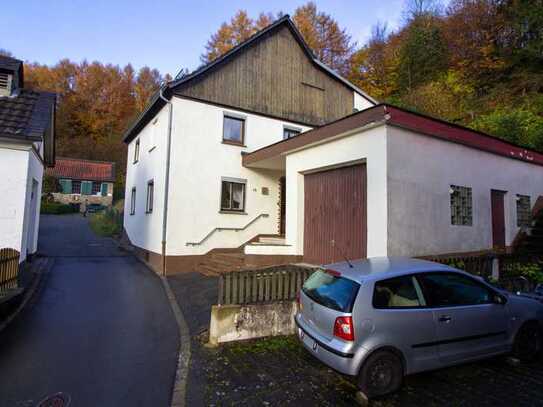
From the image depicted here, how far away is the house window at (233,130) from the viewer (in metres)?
13.6

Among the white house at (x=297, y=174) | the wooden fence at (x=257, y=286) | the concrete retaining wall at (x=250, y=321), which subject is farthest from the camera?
the white house at (x=297, y=174)

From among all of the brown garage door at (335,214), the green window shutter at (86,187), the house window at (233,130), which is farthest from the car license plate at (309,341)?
the green window shutter at (86,187)

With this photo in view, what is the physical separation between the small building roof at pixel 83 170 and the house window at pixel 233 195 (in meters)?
34.8

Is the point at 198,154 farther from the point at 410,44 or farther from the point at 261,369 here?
the point at 410,44

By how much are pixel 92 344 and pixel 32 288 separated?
479cm

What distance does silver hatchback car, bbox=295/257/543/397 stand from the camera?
150 inches

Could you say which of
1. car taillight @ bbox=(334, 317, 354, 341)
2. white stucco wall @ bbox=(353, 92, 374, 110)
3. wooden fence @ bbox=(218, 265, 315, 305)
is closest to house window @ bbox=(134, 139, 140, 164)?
white stucco wall @ bbox=(353, 92, 374, 110)

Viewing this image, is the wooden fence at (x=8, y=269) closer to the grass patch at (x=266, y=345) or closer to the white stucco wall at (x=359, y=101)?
the grass patch at (x=266, y=345)

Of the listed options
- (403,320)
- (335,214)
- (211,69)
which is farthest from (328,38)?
(403,320)

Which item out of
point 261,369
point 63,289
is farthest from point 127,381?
point 63,289

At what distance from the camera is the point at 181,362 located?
4.94 metres

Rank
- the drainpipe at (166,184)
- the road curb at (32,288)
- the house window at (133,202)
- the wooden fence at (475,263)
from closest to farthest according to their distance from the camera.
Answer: the road curb at (32,288) < the wooden fence at (475,263) < the drainpipe at (166,184) < the house window at (133,202)

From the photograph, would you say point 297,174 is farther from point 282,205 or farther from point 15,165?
point 15,165

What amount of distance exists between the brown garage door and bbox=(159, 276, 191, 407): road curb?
4450 millimetres
